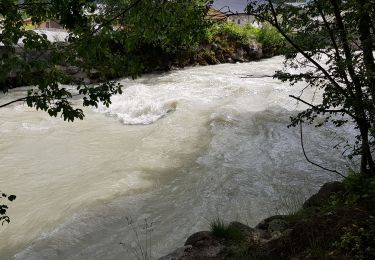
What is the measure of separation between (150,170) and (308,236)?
4120 mm

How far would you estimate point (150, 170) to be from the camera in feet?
23.2

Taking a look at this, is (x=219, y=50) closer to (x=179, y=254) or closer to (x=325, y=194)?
(x=325, y=194)

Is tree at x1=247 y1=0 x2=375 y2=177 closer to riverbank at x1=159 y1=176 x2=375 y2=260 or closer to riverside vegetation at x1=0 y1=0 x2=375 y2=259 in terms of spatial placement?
riverside vegetation at x1=0 y1=0 x2=375 y2=259

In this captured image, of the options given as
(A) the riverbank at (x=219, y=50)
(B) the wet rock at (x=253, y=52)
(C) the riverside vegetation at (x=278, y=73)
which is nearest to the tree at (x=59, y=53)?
(C) the riverside vegetation at (x=278, y=73)

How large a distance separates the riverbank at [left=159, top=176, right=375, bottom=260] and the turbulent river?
900 mm

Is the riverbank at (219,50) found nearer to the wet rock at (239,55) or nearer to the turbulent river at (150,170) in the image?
the wet rock at (239,55)

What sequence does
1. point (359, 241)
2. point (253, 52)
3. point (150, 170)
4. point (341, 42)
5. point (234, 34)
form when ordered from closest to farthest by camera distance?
point (359, 241) < point (341, 42) < point (150, 170) < point (234, 34) < point (253, 52)

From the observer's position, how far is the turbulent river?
206 inches

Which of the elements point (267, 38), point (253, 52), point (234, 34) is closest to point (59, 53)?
point (234, 34)

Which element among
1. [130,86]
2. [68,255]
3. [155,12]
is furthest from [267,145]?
[130,86]

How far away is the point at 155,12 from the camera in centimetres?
321

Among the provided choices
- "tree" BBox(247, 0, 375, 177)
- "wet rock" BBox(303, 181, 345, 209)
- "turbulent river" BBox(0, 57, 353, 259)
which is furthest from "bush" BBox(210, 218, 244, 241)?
"tree" BBox(247, 0, 375, 177)

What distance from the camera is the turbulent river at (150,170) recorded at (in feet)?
17.2

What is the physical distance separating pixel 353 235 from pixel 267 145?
5.06m
